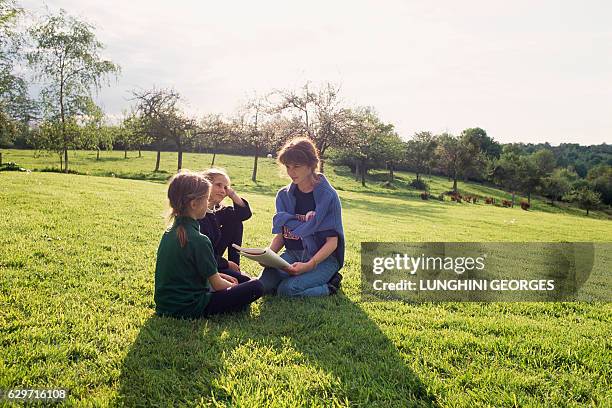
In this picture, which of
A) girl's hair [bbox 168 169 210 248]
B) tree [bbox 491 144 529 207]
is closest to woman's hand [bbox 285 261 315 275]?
girl's hair [bbox 168 169 210 248]

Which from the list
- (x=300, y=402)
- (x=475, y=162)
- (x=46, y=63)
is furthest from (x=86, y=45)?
(x=475, y=162)

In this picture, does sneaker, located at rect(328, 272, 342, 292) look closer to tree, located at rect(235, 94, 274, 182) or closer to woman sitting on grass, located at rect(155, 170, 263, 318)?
woman sitting on grass, located at rect(155, 170, 263, 318)

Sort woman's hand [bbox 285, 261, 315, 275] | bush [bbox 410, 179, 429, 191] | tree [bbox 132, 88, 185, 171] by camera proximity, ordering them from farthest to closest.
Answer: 1. bush [bbox 410, 179, 429, 191]
2. tree [bbox 132, 88, 185, 171]
3. woman's hand [bbox 285, 261, 315, 275]

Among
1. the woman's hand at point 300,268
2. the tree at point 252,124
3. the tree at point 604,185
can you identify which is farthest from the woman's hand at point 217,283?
the tree at point 604,185

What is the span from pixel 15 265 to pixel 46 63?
33693 millimetres

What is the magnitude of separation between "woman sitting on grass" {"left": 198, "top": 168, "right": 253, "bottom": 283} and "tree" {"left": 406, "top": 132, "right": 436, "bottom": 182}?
63933 millimetres

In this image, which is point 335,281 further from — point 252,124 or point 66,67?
point 252,124

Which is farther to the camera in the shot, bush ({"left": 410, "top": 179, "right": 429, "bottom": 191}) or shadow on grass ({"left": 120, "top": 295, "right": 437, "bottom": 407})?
bush ({"left": 410, "top": 179, "right": 429, "bottom": 191})

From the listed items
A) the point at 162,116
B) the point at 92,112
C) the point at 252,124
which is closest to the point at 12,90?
the point at 92,112

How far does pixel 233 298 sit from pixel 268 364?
111 cm

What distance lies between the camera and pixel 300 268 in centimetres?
502

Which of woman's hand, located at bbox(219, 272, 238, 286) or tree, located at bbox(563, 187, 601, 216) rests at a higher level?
woman's hand, located at bbox(219, 272, 238, 286)

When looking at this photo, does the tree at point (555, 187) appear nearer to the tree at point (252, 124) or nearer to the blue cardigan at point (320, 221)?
the tree at point (252, 124)

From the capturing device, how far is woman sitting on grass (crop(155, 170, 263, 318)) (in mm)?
3949
